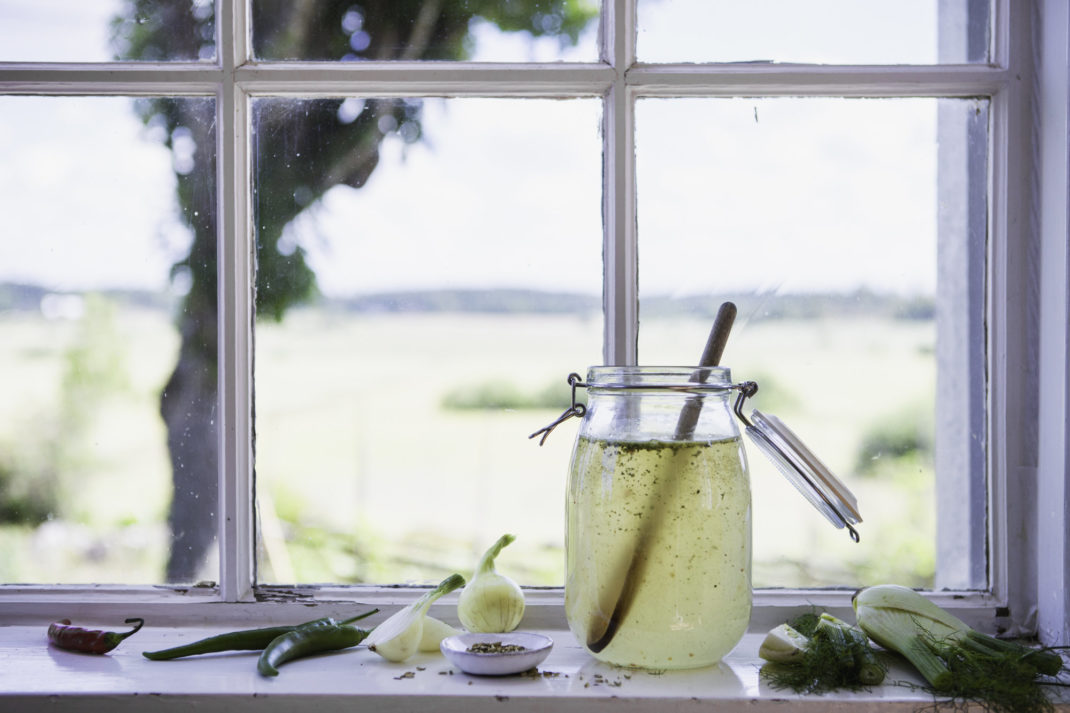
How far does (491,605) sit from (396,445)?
260mm

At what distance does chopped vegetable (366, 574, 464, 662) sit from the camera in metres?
0.96

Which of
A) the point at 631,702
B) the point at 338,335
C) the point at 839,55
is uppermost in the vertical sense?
the point at 839,55

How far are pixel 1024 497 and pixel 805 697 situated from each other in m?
0.41

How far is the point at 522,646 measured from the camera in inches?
36.4

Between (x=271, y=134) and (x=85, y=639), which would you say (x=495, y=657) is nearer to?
(x=85, y=639)

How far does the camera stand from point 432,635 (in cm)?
100

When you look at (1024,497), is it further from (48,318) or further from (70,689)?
(48,318)

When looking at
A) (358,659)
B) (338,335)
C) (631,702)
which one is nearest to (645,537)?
(631,702)

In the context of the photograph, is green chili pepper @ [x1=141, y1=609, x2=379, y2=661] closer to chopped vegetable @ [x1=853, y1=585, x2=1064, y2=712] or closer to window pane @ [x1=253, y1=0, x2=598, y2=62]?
chopped vegetable @ [x1=853, y1=585, x2=1064, y2=712]

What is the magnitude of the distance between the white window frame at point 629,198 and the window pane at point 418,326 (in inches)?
1.2

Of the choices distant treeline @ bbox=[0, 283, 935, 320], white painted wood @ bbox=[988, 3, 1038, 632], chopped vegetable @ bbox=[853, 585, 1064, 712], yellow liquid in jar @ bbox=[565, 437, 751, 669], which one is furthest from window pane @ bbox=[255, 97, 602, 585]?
white painted wood @ bbox=[988, 3, 1038, 632]

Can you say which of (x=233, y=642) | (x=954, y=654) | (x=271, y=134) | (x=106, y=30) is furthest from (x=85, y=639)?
(x=954, y=654)

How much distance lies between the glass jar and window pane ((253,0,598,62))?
439mm

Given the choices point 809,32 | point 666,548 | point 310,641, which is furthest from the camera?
point 809,32
